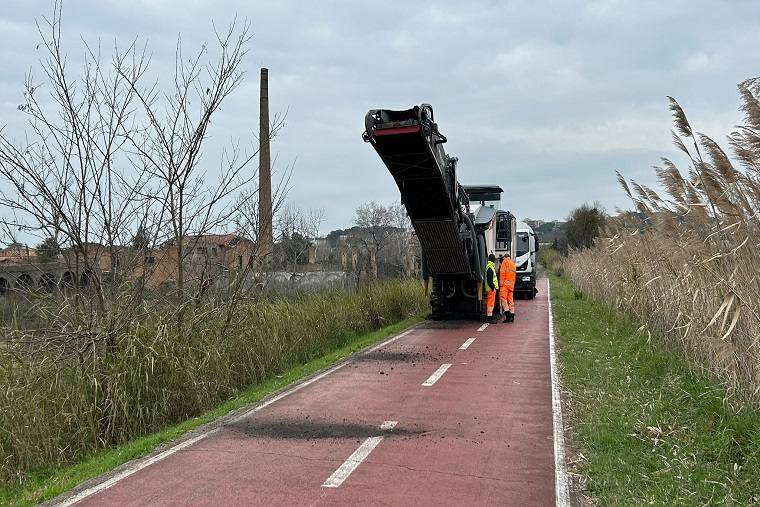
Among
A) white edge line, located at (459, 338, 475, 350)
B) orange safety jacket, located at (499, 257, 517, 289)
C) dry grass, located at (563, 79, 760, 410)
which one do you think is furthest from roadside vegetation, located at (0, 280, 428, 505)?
orange safety jacket, located at (499, 257, 517, 289)

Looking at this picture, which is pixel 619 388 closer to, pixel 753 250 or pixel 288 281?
pixel 753 250

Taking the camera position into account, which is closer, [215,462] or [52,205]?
[215,462]

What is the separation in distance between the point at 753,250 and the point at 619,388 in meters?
2.98

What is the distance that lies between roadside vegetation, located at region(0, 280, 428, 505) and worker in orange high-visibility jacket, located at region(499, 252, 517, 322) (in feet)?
24.7

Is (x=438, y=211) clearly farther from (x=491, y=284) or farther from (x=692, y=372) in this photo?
(x=692, y=372)

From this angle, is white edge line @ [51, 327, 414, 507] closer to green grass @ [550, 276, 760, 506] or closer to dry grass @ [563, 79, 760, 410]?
green grass @ [550, 276, 760, 506]

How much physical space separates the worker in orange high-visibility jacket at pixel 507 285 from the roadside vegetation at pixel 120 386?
752 centimetres

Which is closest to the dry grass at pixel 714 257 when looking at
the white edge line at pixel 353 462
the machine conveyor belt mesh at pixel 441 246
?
the white edge line at pixel 353 462

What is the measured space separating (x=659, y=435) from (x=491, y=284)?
10888 millimetres

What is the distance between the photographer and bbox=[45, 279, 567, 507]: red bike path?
5.25 metres

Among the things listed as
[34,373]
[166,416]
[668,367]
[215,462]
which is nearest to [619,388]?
[668,367]

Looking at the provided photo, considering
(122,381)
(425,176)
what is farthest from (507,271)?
(122,381)

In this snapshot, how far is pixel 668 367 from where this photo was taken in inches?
344

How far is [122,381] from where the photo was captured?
810 centimetres
